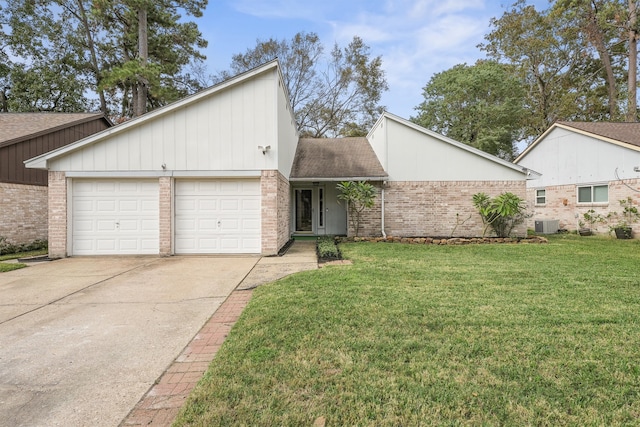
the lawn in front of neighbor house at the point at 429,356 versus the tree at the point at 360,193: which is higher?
the tree at the point at 360,193

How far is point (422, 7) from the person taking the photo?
12.6 meters

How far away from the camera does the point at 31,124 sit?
13070 millimetres

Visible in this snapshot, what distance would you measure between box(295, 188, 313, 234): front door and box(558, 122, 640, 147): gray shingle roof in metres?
12.9

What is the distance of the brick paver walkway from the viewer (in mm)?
2207

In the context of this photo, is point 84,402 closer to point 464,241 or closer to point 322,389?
point 322,389

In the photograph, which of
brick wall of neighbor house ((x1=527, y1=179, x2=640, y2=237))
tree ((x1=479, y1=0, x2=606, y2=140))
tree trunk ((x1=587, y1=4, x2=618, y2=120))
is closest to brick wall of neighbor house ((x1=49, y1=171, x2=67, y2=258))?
brick wall of neighbor house ((x1=527, y1=179, x2=640, y2=237))

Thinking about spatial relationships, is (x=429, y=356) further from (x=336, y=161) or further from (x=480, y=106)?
(x=480, y=106)

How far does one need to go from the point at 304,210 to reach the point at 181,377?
12.4m

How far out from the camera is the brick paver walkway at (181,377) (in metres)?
Answer: 2.21

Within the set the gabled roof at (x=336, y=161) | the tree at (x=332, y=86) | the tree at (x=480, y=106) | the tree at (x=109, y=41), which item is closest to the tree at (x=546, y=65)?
the tree at (x=480, y=106)

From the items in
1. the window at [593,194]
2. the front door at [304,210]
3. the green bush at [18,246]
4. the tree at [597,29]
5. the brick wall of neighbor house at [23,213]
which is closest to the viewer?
the green bush at [18,246]

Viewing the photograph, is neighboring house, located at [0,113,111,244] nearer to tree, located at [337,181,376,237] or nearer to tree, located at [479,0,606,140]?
tree, located at [337,181,376,237]

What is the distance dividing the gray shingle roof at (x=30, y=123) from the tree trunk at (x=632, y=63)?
97.7ft

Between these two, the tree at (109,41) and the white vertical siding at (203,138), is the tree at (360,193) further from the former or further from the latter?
the tree at (109,41)
